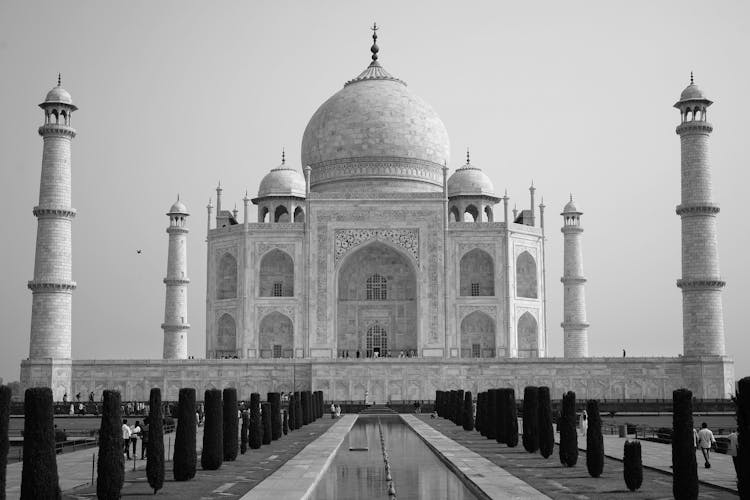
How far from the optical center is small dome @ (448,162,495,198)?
38.8m

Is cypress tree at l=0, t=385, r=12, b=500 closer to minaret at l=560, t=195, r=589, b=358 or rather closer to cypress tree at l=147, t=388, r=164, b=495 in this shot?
cypress tree at l=147, t=388, r=164, b=495

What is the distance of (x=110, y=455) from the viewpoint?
1080 cm

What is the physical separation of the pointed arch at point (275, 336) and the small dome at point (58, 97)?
9567 mm

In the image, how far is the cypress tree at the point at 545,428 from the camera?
610 inches

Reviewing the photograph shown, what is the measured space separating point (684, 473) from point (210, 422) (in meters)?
6.43

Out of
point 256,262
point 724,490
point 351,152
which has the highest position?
point 351,152

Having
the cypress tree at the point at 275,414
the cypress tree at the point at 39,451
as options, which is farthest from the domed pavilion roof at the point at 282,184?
the cypress tree at the point at 39,451

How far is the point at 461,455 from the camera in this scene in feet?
51.5

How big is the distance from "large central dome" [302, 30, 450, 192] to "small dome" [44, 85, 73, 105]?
36.4ft

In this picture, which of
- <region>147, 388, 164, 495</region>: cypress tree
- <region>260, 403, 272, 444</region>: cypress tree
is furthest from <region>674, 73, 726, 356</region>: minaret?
<region>147, 388, 164, 495</region>: cypress tree

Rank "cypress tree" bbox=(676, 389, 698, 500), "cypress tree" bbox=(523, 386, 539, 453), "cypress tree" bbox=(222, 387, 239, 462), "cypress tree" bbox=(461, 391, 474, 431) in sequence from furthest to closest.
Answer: "cypress tree" bbox=(461, 391, 474, 431) → "cypress tree" bbox=(523, 386, 539, 453) → "cypress tree" bbox=(222, 387, 239, 462) → "cypress tree" bbox=(676, 389, 698, 500)

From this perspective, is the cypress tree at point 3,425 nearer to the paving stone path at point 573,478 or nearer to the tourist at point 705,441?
the paving stone path at point 573,478

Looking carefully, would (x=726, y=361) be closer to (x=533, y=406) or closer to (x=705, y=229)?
(x=705, y=229)

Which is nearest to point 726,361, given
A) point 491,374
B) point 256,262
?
point 491,374
